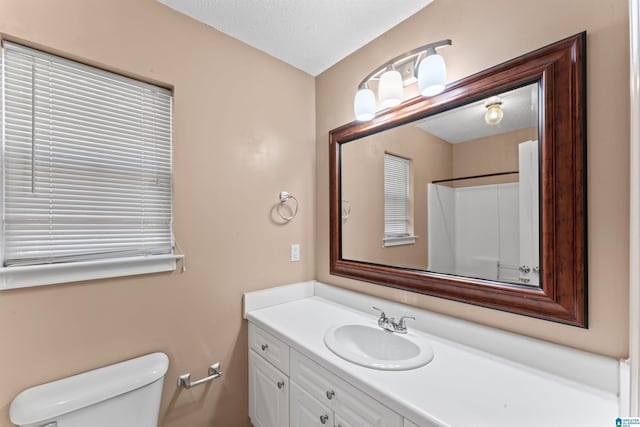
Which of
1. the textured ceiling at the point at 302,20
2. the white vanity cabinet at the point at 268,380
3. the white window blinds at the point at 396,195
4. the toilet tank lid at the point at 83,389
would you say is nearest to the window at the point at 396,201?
the white window blinds at the point at 396,195

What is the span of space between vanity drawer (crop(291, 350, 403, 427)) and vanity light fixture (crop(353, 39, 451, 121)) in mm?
1244

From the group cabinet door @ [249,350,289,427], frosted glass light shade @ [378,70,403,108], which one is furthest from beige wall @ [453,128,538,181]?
cabinet door @ [249,350,289,427]

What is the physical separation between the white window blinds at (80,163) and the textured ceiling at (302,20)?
495 mm

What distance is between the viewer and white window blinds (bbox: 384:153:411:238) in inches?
61.1

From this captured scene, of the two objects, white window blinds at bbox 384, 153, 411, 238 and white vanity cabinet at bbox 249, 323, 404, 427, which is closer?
white vanity cabinet at bbox 249, 323, 404, 427

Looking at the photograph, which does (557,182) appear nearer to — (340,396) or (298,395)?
(340,396)

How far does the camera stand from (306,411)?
49.2 inches

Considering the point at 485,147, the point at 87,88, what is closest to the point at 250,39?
the point at 87,88

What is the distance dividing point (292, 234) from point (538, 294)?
131 centimetres

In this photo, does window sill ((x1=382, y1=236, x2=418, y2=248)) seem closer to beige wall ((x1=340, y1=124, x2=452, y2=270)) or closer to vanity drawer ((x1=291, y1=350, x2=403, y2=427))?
beige wall ((x1=340, y1=124, x2=452, y2=270))

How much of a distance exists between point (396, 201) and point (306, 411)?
3.58 ft

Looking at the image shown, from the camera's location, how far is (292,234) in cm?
192

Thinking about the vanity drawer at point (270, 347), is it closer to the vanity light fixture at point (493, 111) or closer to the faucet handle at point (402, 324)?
the faucet handle at point (402, 324)

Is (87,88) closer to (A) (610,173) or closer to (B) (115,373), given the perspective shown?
(B) (115,373)
